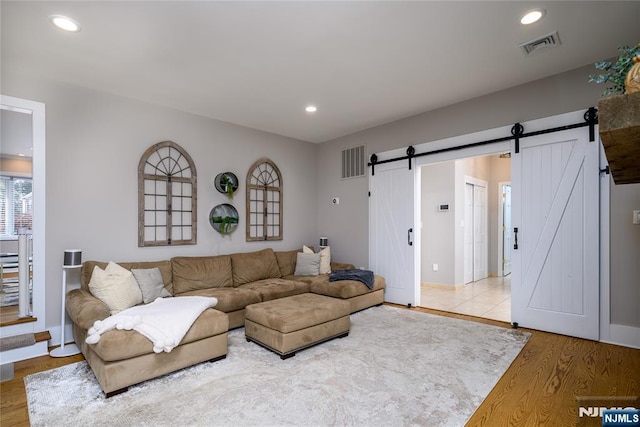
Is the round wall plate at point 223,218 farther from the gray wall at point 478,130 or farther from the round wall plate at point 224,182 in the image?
the gray wall at point 478,130

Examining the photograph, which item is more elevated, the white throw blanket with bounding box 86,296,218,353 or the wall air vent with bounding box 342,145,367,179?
the wall air vent with bounding box 342,145,367,179

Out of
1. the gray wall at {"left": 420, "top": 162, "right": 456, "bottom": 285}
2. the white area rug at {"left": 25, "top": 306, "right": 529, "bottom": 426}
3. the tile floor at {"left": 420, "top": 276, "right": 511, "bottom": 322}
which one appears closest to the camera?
the white area rug at {"left": 25, "top": 306, "right": 529, "bottom": 426}

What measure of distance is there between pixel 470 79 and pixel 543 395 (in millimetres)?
3155

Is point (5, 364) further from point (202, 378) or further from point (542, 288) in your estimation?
point (542, 288)

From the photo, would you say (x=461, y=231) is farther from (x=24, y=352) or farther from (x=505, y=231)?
(x=24, y=352)

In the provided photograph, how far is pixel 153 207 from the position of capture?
165 inches

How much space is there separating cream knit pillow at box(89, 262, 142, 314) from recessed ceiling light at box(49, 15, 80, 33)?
2.14 metres

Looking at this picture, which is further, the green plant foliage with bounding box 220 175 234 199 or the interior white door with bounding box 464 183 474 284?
the interior white door with bounding box 464 183 474 284

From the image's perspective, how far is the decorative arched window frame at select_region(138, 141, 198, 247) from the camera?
412 cm

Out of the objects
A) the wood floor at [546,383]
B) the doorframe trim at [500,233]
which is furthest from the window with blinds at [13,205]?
the doorframe trim at [500,233]

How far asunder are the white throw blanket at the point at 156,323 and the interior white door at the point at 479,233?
235 inches

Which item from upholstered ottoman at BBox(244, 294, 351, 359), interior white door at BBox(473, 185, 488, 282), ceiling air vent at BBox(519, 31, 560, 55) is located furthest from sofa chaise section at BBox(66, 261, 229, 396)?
interior white door at BBox(473, 185, 488, 282)

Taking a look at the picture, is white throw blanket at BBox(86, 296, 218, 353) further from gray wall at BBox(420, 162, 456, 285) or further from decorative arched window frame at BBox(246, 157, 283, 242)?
gray wall at BBox(420, 162, 456, 285)

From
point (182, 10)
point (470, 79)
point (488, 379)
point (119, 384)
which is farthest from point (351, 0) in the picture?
point (119, 384)
